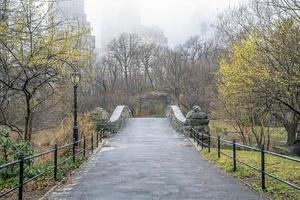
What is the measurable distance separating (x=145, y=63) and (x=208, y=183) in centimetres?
5279

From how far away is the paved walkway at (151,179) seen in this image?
28.9 feet

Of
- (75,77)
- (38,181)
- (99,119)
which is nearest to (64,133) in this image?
(75,77)

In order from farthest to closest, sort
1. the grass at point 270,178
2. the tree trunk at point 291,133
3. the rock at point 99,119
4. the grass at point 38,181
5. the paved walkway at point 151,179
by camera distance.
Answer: the tree trunk at point 291,133
the rock at point 99,119
the grass at point 38,181
the paved walkway at point 151,179
the grass at point 270,178

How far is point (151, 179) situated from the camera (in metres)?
10.8

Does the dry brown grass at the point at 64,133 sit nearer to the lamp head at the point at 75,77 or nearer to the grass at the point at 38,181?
the lamp head at the point at 75,77

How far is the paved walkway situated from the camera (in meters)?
8.80

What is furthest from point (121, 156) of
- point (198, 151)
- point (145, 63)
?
point (145, 63)

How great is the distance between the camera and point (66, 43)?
14680 millimetres

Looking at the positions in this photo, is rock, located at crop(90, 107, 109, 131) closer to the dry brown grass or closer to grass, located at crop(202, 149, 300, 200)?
the dry brown grass

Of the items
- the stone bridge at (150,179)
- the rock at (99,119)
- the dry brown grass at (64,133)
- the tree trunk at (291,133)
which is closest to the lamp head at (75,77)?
the stone bridge at (150,179)

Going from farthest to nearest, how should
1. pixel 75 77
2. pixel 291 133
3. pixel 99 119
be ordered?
1. pixel 291 133
2. pixel 99 119
3. pixel 75 77

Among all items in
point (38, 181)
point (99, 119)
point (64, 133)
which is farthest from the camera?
point (99, 119)

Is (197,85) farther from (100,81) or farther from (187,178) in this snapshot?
(187,178)

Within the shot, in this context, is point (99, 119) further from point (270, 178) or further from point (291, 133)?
point (270, 178)
